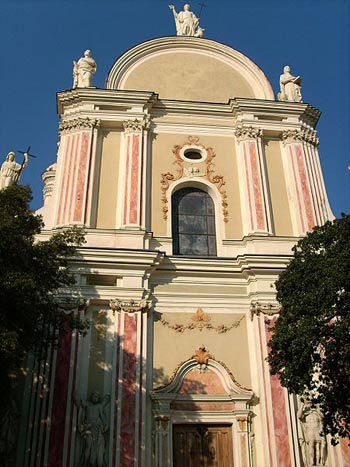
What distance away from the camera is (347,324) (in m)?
10.2

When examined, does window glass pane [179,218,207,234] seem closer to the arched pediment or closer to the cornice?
the arched pediment

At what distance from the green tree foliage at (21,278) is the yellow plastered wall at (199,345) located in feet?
13.3

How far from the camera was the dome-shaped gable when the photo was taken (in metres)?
20.8

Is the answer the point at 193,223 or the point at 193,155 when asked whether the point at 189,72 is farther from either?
the point at 193,223

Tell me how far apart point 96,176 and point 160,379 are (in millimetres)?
6970

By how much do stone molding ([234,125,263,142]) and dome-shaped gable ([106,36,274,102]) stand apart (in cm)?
217

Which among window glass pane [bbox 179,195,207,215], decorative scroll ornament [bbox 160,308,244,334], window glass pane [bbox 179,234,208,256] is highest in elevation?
window glass pane [bbox 179,195,207,215]

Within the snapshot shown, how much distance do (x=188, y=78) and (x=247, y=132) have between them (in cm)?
382

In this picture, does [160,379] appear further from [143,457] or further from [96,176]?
[96,176]

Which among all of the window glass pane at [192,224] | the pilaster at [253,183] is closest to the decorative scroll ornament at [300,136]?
the pilaster at [253,183]

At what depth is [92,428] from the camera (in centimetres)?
1319

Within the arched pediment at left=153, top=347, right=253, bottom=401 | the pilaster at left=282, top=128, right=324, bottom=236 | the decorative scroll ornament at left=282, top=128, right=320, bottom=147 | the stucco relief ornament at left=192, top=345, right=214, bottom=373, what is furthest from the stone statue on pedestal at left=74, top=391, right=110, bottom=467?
the decorative scroll ornament at left=282, top=128, right=320, bottom=147

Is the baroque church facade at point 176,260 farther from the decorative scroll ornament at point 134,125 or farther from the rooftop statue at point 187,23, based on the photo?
the rooftop statue at point 187,23

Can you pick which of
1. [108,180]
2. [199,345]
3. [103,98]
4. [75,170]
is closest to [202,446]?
[199,345]
